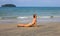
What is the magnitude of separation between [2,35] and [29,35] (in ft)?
4.77

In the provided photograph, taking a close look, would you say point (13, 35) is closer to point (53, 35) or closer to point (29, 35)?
point (29, 35)

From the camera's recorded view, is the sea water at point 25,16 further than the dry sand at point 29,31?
Yes

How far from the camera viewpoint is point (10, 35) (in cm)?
955

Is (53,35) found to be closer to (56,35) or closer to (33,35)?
(56,35)

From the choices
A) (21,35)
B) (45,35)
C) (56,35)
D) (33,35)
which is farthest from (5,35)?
(56,35)

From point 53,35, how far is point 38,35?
0.81 meters

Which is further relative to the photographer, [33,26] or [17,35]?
[33,26]

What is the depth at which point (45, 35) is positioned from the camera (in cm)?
956

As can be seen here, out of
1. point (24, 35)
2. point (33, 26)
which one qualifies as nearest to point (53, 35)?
point (24, 35)

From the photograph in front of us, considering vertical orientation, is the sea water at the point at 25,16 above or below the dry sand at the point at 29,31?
below

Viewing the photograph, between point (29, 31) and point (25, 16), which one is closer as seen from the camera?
point (29, 31)

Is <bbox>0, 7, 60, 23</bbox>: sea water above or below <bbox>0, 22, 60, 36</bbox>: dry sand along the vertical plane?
below

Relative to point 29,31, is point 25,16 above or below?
below

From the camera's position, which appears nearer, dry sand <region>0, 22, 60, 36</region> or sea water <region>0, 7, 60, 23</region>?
dry sand <region>0, 22, 60, 36</region>
